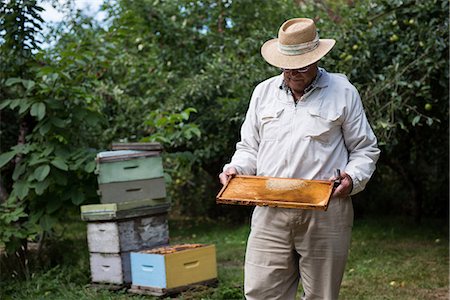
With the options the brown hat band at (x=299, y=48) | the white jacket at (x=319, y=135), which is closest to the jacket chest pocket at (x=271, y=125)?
the white jacket at (x=319, y=135)

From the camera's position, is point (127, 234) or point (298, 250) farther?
point (127, 234)

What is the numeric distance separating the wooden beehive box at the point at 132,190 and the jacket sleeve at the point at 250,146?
2.05 metres

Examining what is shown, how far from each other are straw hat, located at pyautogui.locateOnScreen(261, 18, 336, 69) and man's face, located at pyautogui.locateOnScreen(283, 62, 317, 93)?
4 centimetres

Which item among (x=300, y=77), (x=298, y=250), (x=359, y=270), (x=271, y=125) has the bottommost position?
(x=359, y=270)

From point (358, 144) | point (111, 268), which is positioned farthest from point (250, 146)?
point (111, 268)

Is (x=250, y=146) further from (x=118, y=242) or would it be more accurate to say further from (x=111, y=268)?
(x=111, y=268)

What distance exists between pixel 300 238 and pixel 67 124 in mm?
3203

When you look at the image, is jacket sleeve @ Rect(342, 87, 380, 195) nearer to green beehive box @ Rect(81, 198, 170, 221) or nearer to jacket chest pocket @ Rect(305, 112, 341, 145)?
jacket chest pocket @ Rect(305, 112, 341, 145)

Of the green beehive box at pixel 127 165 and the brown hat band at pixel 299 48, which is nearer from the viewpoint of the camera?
the brown hat band at pixel 299 48

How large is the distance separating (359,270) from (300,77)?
320cm

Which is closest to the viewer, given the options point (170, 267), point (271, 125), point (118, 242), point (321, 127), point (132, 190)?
point (321, 127)

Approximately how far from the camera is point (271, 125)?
2.99 meters

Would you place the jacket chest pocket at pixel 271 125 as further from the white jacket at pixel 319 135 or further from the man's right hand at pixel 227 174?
the man's right hand at pixel 227 174

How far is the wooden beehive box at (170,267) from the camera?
4738 mm
